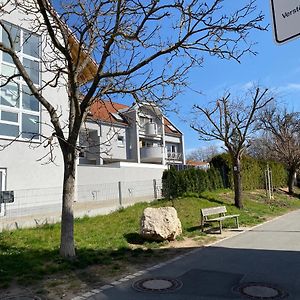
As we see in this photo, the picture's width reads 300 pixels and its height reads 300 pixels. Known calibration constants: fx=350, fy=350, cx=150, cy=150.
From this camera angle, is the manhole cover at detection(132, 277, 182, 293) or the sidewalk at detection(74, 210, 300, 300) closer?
the sidewalk at detection(74, 210, 300, 300)

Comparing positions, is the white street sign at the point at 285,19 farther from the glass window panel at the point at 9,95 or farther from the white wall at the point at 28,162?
the glass window panel at the point at 9,95

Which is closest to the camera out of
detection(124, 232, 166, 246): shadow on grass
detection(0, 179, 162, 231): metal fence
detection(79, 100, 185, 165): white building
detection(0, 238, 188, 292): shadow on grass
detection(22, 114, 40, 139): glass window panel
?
detection(0, 238, 188, 292): shadow on grass

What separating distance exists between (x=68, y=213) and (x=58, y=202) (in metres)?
7.50

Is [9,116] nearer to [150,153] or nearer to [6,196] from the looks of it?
[6,196]

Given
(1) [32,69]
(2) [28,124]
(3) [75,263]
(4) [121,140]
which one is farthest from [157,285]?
(4) [121,140]

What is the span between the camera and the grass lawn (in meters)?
7.07

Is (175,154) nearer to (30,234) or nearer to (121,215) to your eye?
(121,215)

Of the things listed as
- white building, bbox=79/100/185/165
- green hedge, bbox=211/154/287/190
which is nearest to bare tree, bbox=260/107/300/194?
green hedge, bbox=211/154/287/190

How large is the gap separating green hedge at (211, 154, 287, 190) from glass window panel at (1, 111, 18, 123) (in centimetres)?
1583

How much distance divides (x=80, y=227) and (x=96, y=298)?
21.7 feet

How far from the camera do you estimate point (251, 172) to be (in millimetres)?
29047

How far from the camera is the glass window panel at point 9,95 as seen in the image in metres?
14.0

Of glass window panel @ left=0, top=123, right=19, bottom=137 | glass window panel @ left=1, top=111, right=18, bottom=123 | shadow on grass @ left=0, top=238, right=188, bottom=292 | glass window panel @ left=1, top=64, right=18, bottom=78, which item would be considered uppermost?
glass window panel @ left=1, top=64, right=18, bottom=78

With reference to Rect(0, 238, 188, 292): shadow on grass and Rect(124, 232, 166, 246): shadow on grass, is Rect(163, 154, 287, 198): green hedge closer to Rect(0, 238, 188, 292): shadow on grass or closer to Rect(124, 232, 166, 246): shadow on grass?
Rect(124, 232, 166, 246): shadow on grass
